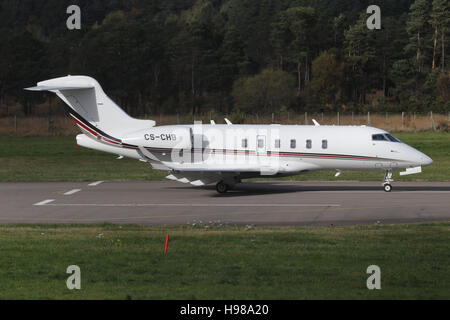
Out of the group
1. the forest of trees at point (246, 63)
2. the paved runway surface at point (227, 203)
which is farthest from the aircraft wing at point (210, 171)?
the forest of trees at point (246, 63)

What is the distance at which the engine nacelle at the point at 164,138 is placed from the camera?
29.7 m

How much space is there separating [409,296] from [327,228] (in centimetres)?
833

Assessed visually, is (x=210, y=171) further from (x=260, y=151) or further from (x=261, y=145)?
(x=261, y=145)

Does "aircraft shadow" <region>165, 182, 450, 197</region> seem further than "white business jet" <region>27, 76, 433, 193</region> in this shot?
Yes

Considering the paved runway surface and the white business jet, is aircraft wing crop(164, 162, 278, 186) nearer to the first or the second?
the white business jet

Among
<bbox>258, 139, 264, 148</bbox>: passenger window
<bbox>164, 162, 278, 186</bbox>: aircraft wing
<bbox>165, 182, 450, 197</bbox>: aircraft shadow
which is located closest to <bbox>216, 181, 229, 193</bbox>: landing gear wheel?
<bbox>165, 182, 450, 197</bbox>: aircraft shadow

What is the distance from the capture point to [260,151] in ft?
97.1

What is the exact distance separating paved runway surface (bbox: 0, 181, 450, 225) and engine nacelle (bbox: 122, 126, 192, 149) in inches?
79.0

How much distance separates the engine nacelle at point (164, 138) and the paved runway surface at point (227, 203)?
2.01 metres

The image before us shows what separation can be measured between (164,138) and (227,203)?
181 inches

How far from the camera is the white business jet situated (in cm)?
2914
